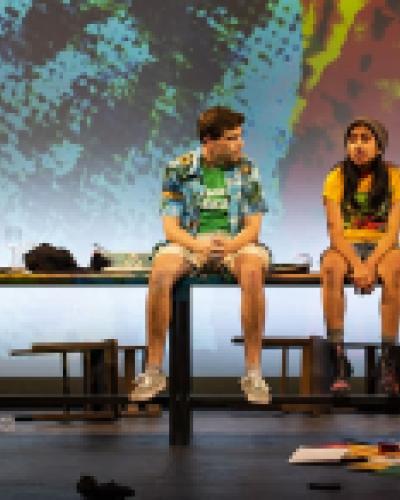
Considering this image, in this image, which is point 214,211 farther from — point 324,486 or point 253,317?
point 324,486

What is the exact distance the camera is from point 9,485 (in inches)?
146

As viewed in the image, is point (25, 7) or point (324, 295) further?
point (25, 7)

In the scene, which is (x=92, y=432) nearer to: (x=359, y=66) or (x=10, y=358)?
(x=10, y=358)

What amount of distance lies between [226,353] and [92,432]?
2245 millimetres

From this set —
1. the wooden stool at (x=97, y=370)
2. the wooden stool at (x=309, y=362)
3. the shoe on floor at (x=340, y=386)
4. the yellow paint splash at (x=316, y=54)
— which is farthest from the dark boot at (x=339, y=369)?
the yellow paint splash at (x=316, y=54)

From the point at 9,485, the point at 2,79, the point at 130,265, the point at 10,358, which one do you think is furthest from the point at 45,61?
the point at 9,485

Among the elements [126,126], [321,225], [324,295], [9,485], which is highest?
[126,126]

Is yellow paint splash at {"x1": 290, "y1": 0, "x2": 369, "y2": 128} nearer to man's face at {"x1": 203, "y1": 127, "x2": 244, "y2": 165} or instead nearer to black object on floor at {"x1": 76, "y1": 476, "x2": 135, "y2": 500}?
man's face at {"x1": 203, "y1": 127, "x2": 244, "y2": 165}

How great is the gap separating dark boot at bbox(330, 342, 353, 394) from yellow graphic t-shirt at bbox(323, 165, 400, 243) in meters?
0.44

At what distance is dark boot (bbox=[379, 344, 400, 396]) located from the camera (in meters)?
4.72

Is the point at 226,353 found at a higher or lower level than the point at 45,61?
lower

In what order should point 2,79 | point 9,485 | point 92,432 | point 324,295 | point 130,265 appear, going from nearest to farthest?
point 9,485 → point 324,295 → point 130,265 → point 92,432 → point 2,79

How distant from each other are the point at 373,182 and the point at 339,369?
0.75 meters

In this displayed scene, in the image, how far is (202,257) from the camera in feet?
15.6
